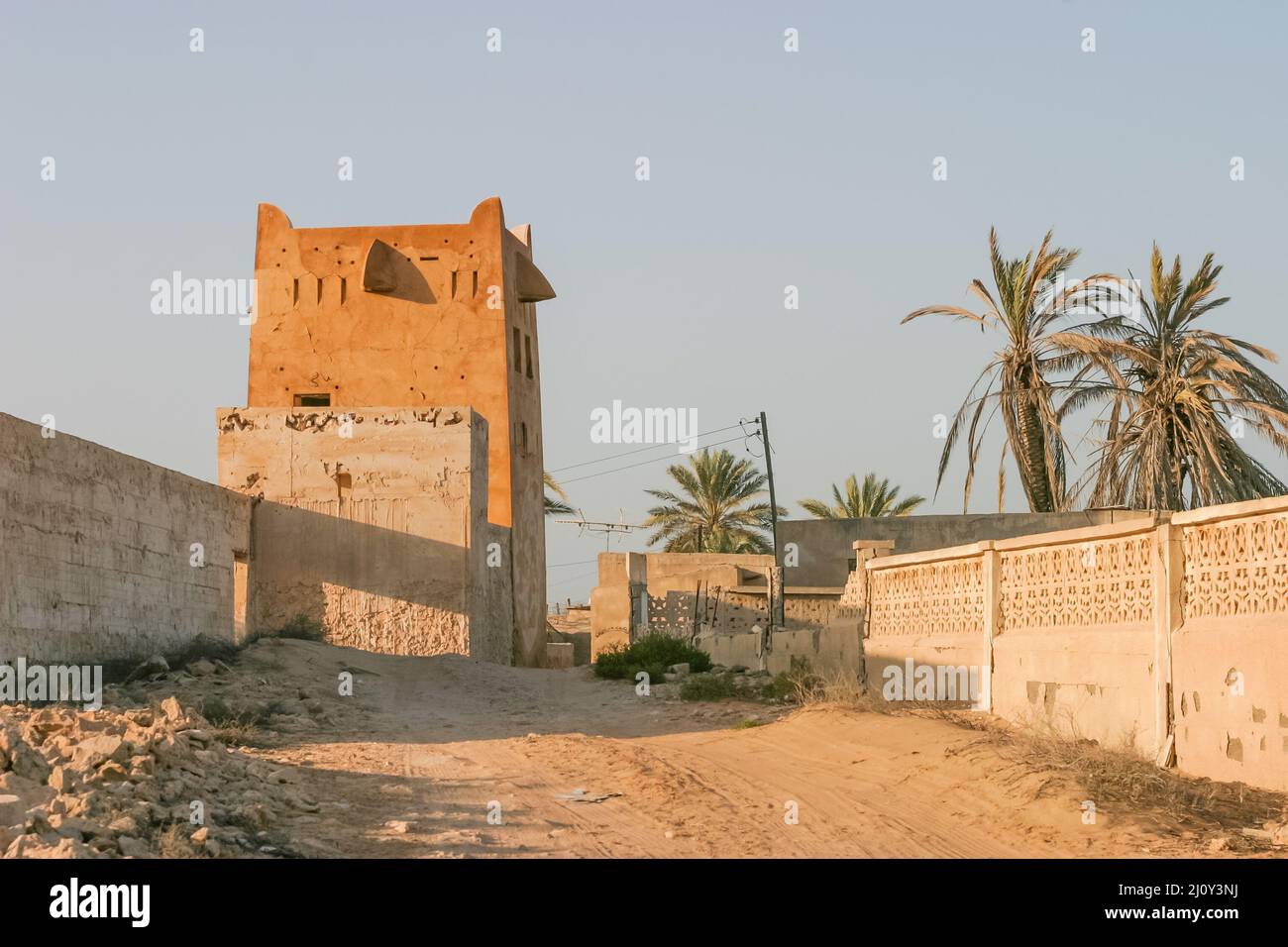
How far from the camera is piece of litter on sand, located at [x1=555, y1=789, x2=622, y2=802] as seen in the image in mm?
10219

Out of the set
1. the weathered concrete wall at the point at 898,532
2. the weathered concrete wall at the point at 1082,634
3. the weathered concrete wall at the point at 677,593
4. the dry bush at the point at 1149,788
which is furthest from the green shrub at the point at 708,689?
the weathered concrete wall at the point at 898,532

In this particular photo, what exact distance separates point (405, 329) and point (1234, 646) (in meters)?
22.8

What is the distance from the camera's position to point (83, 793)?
7.98m

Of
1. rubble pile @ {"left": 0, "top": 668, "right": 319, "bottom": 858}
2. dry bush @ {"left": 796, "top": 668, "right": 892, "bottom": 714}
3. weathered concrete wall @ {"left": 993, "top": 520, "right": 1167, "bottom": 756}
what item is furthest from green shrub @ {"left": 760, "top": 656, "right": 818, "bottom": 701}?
rubble pile @ {"left": 0, "top": 668, "right": 319, "bottom": 858}

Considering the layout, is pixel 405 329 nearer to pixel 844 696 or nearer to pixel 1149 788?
pixel 844 696

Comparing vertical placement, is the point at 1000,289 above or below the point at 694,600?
above

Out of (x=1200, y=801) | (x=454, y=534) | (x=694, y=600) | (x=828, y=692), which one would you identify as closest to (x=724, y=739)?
(x=828, y=692)

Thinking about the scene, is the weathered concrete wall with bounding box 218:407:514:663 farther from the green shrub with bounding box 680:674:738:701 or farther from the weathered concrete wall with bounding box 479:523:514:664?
the green shrub with bounding box 680:674:738:701

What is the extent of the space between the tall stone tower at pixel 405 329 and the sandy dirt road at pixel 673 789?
13.9 meters

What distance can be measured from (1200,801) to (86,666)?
1153 centimetres

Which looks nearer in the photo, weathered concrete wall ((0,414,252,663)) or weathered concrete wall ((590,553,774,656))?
weathered concrete wall ((0,414,252,663))

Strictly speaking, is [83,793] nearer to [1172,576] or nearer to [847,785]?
[847,785]

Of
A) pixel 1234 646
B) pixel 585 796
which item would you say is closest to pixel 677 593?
pixel 585 796

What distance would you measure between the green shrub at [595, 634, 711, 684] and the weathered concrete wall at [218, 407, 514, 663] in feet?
8.16
